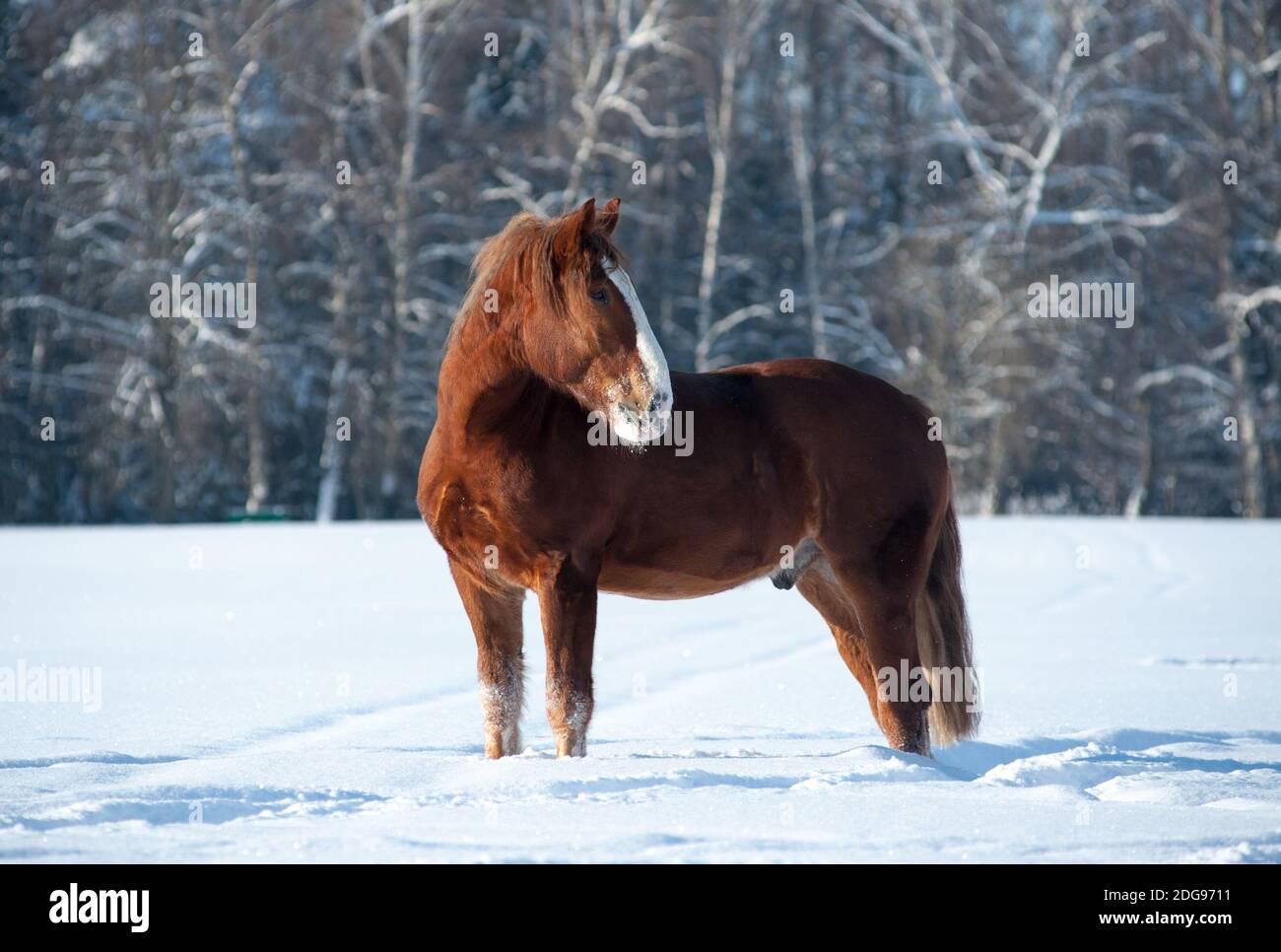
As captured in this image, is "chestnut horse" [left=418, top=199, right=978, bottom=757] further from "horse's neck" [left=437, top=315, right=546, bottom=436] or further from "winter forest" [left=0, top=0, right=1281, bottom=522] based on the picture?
"winter forest" [left=0, top=0, right=1281, bottom=522]

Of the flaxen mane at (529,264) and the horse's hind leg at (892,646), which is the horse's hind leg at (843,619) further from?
the flaxen mane at (529,264)

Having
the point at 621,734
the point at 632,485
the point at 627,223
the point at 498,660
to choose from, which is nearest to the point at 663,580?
the point at 632,485

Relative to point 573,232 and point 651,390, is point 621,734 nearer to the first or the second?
point 651,390

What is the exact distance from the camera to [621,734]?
5.96 meters

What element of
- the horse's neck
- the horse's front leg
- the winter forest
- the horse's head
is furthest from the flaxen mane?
the winter forest

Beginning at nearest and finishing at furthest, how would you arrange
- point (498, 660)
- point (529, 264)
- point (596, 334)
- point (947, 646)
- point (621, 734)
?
point (596, 334), point (529, 264), point (498, 660), point (947, 646), point (621, 734)

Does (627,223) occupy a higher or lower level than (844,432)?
higher

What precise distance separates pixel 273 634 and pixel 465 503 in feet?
16.1

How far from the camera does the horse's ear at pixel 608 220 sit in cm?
457

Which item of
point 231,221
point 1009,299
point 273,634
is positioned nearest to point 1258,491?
point 1009,299

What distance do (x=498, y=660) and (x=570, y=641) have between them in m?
0.46

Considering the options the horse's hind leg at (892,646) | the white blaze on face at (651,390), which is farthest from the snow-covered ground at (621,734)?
the white blaze on face at (651,390)

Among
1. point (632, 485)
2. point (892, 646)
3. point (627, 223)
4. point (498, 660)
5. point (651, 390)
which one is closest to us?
point (651, 390)

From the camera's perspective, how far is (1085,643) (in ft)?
30.5
